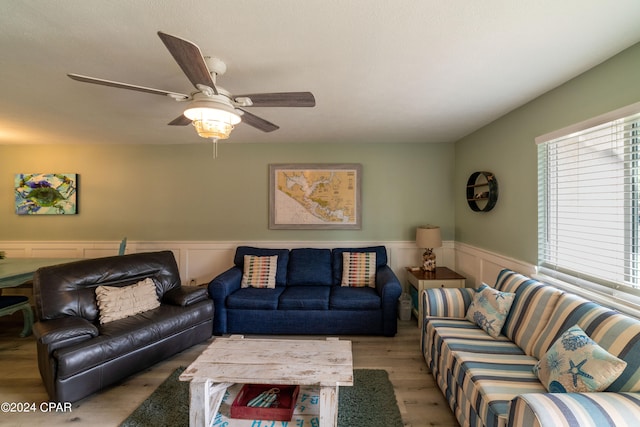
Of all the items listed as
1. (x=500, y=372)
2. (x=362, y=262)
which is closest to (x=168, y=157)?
(x=362, y=262)

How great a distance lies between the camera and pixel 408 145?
3.89 meters

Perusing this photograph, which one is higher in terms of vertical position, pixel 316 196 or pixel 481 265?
pixel 316 196

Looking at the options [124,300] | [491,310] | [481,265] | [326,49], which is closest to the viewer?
[326,49]

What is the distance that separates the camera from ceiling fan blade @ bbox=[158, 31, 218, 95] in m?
1.12

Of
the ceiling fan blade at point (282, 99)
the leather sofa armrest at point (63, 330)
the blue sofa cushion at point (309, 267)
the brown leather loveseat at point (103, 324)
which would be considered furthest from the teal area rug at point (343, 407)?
the ceiling fan blade at point (282, 99)

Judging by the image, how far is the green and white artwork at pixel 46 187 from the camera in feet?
13.0

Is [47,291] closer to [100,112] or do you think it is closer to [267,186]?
[100,112]

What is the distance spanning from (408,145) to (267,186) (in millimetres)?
2153

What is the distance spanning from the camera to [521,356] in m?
1.71

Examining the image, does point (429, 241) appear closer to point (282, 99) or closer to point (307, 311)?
point (307, 311)

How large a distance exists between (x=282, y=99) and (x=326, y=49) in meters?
0.40

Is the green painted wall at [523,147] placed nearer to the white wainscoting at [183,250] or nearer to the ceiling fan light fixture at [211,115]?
the white wainscoting at [183,250]

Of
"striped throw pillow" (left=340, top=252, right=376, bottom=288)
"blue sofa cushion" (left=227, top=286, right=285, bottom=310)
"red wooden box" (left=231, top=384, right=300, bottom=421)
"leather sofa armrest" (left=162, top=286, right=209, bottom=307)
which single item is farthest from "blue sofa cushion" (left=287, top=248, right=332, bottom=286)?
"red wooden box" (left=231, top=384, right=300, bottom=421)

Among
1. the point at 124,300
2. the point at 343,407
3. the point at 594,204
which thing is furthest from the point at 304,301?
the point at 594,204
